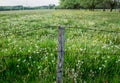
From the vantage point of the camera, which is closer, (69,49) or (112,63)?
(112,63)

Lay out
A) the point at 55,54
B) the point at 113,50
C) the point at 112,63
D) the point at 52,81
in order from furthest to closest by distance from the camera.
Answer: the point at 113,50 → the point at 55,54 → the point at 112,63 → the point at 52,81

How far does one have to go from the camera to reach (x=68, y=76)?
22.9ft

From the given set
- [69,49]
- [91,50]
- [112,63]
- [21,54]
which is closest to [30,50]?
[21,54]

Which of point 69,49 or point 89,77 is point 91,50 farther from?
point 89,77

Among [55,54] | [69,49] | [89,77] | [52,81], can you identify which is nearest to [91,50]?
[69,49]

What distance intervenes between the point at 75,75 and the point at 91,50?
2.11 meters

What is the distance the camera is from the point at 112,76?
7.35 metres

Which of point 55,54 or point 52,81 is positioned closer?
point 52,81

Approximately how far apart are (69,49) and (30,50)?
1.28m

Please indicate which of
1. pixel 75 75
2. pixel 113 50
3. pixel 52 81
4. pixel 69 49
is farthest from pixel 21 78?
pixel 113 50

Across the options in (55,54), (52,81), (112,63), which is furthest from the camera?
(55,54)

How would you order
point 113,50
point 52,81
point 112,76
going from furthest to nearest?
point 113,50, point 112,76, point 52,81

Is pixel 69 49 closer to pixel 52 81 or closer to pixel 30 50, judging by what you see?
pixel 30 50

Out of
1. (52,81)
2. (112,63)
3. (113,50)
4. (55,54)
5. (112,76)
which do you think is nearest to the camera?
(52,81)
